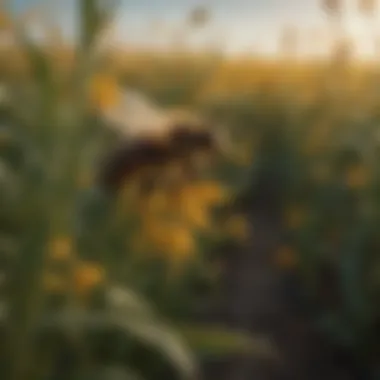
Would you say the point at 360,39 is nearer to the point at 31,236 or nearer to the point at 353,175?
the point at 353,175

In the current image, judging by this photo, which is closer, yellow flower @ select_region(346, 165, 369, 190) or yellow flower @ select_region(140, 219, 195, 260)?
yellow flower @ select_region(140, 219, 195, 260)

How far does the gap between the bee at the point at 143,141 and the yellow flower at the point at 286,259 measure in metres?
0.57

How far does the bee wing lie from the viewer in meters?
0.70

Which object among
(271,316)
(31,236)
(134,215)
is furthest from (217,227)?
(31,236)

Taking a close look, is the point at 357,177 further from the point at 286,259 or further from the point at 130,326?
the point at 130,326

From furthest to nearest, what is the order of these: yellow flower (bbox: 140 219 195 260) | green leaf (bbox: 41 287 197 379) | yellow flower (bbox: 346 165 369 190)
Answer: yellow flower (bbox: 346 165 369 190), yellow flower (bbox: 140 219 195 260), green leaf (bbox: 41 287 197 379)

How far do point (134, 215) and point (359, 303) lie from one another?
50cm

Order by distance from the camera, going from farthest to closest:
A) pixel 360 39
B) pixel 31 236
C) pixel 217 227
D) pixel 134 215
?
1. pixel 360 39
2. pixel 217 227
3. pixel 134 215
4. pixel 31 236

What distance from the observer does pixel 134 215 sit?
2.56 feet

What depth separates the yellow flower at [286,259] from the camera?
4.31ft

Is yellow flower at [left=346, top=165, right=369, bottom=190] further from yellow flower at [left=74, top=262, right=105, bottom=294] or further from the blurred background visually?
yellow flower at [left=74, top=262, right=105, bottom=294]

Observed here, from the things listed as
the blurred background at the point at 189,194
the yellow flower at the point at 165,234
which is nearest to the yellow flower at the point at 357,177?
the blurred background at the point at 189,194

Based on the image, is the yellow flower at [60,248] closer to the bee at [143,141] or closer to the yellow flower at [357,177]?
the bee at [143,141]

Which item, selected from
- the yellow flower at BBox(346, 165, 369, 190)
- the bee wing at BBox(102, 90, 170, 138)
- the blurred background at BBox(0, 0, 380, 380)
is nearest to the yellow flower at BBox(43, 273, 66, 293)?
the blurred background at BBox(0, 0, 380, 380)
